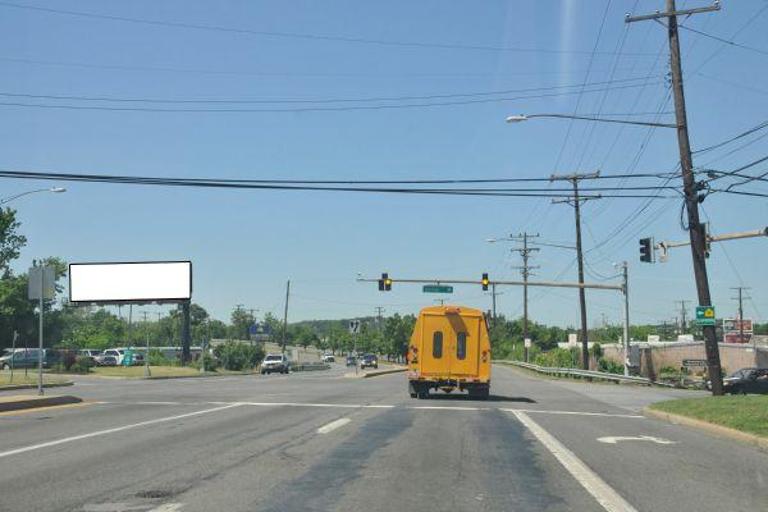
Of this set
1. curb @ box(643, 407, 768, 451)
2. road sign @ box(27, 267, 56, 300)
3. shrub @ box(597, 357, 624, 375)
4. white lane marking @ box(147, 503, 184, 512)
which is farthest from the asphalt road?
shrub @ box(597, 357, 624, 375)

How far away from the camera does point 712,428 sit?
53.2 feet

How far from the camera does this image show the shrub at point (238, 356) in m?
79.6

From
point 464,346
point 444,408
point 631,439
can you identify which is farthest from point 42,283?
point 631,439

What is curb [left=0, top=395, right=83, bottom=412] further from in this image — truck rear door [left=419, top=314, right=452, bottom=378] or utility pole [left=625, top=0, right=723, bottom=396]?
utility pole [left=625, top=0, right=723, bottom=396]

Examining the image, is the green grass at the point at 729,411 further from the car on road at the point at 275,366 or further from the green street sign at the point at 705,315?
the car on road at the point at 275,366

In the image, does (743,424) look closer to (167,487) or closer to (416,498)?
(416,498)

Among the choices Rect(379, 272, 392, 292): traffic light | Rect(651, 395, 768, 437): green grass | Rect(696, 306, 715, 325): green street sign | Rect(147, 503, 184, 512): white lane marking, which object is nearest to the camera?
Rect(147, 503, 184, 512): white lane marking

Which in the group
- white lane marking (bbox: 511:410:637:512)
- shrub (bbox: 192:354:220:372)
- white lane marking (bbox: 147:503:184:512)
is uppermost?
white lane marking (bbox: 147:503:184:512)

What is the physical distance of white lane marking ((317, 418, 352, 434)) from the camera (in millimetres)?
14613

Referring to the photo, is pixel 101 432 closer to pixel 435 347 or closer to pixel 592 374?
pixel 435 347

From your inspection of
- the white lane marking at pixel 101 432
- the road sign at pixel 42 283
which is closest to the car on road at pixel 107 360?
the road sign at pixel 42 283

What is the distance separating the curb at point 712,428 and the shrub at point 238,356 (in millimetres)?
62367

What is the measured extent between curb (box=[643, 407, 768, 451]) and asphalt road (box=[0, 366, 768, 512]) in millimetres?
303

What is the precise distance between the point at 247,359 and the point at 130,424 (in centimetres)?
6733
